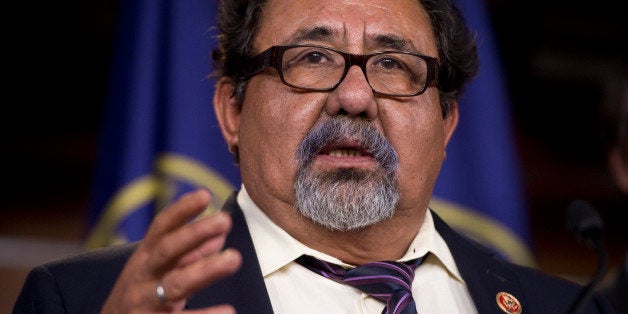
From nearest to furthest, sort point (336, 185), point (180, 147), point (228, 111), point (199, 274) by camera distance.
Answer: point (199, 274)
point (336, 185)
point (228, 111)
point (180, 147)

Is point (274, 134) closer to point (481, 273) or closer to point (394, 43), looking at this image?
point (394, 43)

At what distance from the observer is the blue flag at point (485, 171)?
9.15 ft

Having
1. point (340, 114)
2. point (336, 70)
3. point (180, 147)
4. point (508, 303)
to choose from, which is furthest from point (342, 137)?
point (180, 147)

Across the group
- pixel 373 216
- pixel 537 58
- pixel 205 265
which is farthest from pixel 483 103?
pixel 205 265

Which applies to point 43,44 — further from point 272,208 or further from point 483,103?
point 272,208

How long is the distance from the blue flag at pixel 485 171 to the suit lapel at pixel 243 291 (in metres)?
1.05

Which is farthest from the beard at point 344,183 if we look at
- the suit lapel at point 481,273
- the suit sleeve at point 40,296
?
the suit sleeve at point 40,296

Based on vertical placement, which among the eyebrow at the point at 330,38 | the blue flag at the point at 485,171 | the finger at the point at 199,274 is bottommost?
the blue flag at the point at 485,171

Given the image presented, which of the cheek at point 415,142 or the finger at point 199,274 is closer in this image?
the finger at point 199,274

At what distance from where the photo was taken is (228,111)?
2.14 metres

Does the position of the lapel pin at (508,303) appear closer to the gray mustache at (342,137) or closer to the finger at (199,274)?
the gray mustache at (342,137)

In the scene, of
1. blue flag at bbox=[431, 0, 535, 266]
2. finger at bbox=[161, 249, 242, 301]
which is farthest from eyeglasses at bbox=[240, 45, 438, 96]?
blue flag at bbox=[431, 0, 535, 266]

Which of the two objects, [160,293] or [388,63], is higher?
[388,63]

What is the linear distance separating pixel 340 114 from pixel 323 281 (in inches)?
13.0
